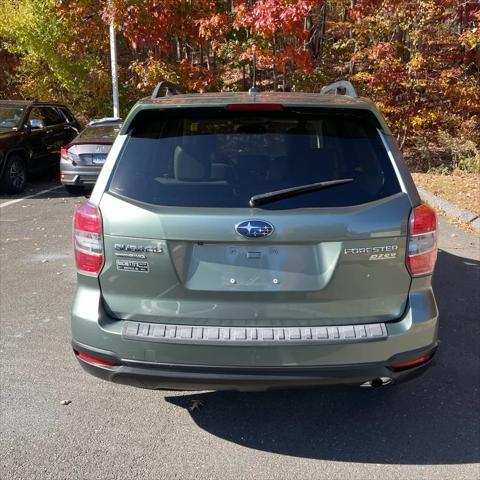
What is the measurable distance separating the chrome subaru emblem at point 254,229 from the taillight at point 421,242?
708mm

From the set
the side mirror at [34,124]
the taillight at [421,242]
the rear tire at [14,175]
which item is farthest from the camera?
the side mirror at [34,124]

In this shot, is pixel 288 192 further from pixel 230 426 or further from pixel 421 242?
pixel 230 426

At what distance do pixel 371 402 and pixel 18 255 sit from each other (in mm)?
4784

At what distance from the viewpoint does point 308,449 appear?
9.85 feet

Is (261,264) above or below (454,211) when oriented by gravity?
above

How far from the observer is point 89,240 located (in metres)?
2.75

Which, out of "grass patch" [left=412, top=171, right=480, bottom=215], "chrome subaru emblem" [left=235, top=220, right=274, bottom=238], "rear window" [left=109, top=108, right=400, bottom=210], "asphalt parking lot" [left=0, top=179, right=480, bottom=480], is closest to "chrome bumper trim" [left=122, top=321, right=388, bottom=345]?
"chrome subaru emblem" [left=235, top=220, right=274, bottom=238]

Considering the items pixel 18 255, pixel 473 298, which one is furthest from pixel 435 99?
pixel 18 255

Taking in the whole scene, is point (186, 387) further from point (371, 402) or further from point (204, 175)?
point (371, 402)

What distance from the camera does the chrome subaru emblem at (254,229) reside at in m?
2.54

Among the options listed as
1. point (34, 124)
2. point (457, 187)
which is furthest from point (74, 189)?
point (457, 187)

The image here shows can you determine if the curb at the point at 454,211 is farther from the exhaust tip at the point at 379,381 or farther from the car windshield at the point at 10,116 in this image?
the car windshield at the point at 10,116

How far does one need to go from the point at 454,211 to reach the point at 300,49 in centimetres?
579

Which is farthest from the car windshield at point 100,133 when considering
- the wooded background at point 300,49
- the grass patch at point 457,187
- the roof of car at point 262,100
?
the roof of car at point 262,100
